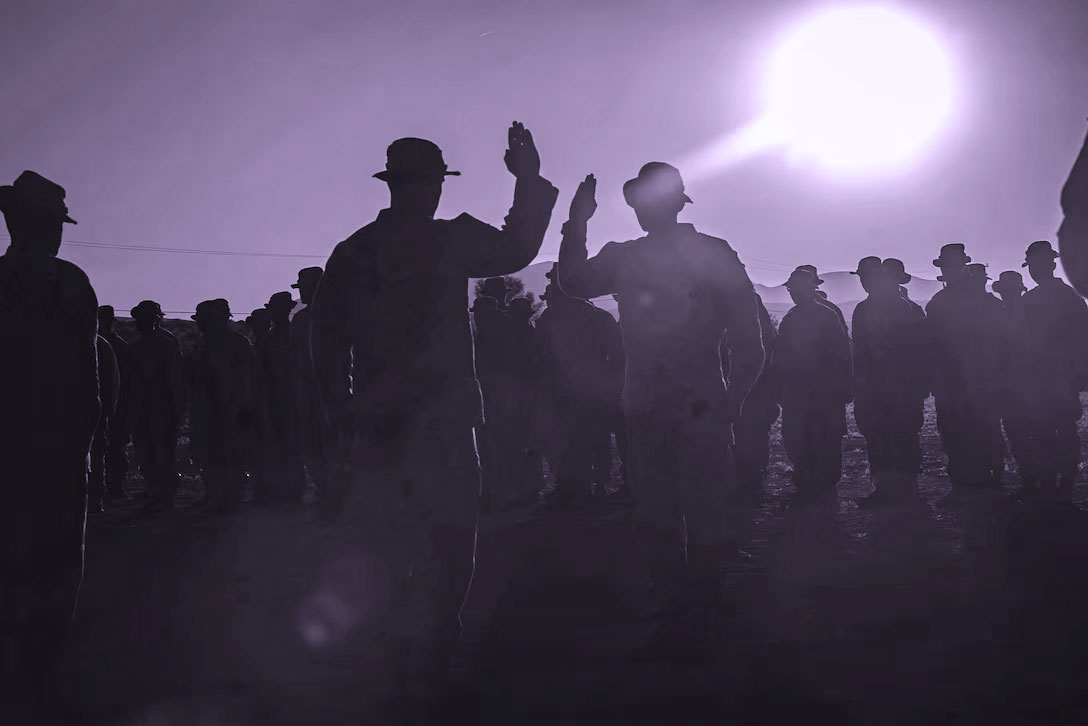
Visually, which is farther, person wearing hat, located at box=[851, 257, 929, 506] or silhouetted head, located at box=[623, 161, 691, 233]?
person wearing hat, located at box=[851, 257, 929, 506]

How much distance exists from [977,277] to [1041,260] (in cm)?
82

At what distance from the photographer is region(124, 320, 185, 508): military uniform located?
10945 mm

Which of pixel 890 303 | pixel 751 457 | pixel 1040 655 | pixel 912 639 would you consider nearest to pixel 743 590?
pixel 912 639

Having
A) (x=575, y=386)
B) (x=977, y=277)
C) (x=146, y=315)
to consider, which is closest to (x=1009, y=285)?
(x=977, y=277)

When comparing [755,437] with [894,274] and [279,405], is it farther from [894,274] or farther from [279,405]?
[279,405]

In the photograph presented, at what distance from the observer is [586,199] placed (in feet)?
16.2

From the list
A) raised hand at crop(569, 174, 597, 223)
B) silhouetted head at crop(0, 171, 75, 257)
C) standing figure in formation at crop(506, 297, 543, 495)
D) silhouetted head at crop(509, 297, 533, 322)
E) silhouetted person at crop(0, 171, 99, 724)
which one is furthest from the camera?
silhouetted head at crop(509, 297, 533, 322)

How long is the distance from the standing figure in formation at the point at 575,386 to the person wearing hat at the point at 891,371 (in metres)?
2.92

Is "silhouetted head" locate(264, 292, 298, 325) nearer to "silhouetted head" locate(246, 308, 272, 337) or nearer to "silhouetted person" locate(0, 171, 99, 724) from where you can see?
"silhouetted head" locate(246, 308, 272, 337)

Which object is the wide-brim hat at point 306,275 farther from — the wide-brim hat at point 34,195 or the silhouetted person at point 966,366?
the silhouetted person at point 966,366

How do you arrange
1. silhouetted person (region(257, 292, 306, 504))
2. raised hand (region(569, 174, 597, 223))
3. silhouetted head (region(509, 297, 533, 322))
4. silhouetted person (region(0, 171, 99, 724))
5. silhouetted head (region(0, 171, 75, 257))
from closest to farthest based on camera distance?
silhouetted person (region(0, 171, 99, 724)) → silhouetted head (region(0, 171, 75, 257)) → raised hand (region(569, 174, 597, 223)) → silhouetted person (region(257, 292, 306, 504)) → silhouetted head (region(509, 297, 533, 322))

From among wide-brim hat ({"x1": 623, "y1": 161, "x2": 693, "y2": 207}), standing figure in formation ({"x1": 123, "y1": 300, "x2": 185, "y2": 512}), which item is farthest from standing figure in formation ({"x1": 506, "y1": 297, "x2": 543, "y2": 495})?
wide-brim hat ({"x1": 623, "y1": 161, "x2": 693, "y2": 207})

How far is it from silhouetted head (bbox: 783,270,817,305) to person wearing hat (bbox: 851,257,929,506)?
564mm

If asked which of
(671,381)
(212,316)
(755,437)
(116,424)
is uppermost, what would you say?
(212,316)
